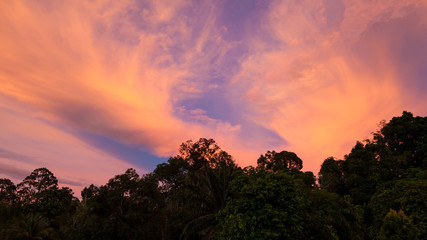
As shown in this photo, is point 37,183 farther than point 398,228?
Yes

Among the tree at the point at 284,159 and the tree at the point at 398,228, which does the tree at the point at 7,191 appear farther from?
the tree at the point at 398,228

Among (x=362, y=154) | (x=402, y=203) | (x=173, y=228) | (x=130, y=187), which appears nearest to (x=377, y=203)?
(x=402, y=203)

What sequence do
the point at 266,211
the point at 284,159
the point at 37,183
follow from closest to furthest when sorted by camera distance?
1. the point at 266,211
2. the point at 37,183
3. the point at 284,159

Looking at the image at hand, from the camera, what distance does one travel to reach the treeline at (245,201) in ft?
46.2

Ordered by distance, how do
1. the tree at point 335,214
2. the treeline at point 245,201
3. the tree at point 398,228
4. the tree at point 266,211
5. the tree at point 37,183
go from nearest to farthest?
the tree at point 266,211 → the treeline at point 245,201 → the tree at point 335,214 → the tree at point 398,228 → the tree at point 37,183

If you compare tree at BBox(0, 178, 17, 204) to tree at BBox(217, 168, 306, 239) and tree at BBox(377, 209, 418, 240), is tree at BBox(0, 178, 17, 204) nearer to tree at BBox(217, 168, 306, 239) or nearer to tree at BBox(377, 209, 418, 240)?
tree at BBox(217, 168, 306, 239)

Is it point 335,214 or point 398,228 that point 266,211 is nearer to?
point 335,214

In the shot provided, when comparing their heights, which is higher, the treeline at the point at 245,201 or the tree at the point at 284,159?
the tree at the point at 284,159

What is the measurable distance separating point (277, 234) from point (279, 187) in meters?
2.59

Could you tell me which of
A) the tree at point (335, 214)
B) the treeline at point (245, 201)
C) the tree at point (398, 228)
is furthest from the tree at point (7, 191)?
the tree at point (398, 228)

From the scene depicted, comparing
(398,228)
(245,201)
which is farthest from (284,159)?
(245,201)

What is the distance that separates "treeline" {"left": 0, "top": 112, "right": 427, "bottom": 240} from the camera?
14.1 metres

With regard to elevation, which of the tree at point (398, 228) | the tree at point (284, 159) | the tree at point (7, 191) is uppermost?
the tree at point (284, 159)

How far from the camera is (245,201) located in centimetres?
1398
